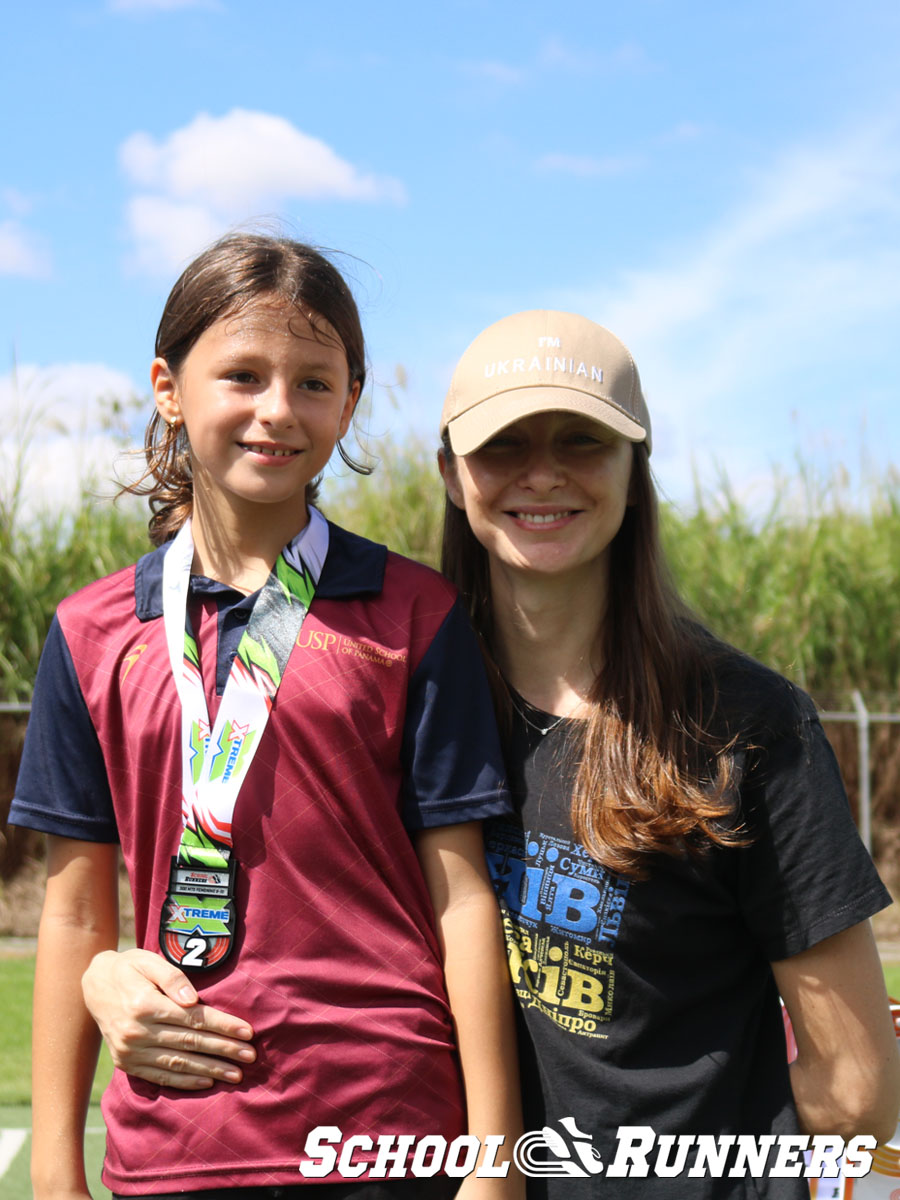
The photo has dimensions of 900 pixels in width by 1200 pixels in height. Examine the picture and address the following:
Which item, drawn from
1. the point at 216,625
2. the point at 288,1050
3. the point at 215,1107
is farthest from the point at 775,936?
the point at 216,625

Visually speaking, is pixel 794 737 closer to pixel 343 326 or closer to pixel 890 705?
pixel 343 326

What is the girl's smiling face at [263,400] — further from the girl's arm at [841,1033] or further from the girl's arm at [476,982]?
the girl's arm at [841,1033]

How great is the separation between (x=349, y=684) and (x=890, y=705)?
7.33 metres

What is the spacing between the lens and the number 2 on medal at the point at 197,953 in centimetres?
190

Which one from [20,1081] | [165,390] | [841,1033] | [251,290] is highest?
[251,290]

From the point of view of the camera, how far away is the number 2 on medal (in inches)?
74.9

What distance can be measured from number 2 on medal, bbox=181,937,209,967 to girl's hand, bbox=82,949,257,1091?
0.03 meters

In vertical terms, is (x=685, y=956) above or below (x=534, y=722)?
below

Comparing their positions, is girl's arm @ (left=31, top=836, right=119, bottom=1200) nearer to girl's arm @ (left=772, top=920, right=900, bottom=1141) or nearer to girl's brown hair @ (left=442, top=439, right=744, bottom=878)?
girl's brown hair @ (left=442, top=439, right=744, bottom=878)

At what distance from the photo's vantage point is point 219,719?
6.55 feet

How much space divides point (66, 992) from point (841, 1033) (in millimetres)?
1325

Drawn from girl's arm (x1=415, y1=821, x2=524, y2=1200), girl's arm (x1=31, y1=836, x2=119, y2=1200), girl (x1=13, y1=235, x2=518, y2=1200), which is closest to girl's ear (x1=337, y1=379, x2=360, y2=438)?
girl (x1=13, y1=235, x2=518, y2=1200)

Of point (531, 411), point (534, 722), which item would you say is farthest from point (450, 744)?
point (531, 411)

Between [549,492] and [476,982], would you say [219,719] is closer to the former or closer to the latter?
[476,982]
